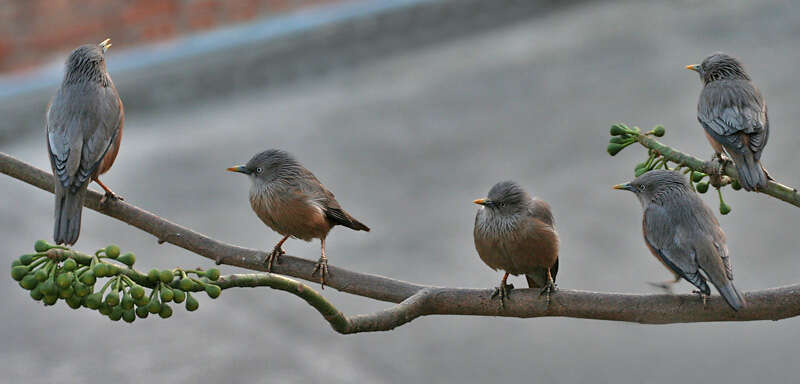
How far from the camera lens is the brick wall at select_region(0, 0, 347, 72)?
7.02 meters

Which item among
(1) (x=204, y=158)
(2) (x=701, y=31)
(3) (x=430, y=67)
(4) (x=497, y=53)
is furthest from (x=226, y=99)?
(2) (x=701, y=31)

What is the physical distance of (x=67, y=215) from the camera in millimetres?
2121

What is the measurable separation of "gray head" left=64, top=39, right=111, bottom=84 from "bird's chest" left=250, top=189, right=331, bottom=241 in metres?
0.50

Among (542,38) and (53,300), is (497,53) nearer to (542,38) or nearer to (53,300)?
(542,38)

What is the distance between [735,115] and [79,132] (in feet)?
4.91

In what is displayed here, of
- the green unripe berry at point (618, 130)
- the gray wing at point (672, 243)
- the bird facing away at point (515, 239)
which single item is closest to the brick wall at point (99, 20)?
the bird facing away at point (515, 239)

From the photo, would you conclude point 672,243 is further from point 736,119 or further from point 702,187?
point 736,119

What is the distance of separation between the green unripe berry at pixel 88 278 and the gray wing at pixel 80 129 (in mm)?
807

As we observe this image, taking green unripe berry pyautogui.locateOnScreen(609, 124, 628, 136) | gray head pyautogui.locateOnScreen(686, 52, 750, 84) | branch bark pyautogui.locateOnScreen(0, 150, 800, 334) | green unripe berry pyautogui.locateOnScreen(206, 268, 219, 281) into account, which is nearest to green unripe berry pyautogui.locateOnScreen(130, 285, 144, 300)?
green unripe berry pyautogui.locateOnScreen(206, 268, 219, 281)

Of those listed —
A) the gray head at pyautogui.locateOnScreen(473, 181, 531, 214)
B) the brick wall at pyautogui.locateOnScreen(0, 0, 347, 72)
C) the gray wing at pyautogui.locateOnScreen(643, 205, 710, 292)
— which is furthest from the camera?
the brick wall at pyautogui.locateOnScreen(0, 0, 347, 72)

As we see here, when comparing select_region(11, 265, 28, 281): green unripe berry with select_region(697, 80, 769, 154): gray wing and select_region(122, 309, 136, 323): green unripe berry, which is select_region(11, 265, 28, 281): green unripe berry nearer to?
select_region(122, 309, 136, 323): green unripe berry

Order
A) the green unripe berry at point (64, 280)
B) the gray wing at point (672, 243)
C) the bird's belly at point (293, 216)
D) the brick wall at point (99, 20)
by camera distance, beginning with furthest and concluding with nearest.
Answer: the brick wall at point (99, 20)
the bird's belly at point (293, 216)
the gray wing at point (672, 243)
the green unripe berry at point (64, 280)

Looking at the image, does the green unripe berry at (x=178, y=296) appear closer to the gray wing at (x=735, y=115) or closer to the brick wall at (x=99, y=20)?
the gray wing at (x=735, y=115)

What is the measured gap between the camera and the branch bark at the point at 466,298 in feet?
6.16
